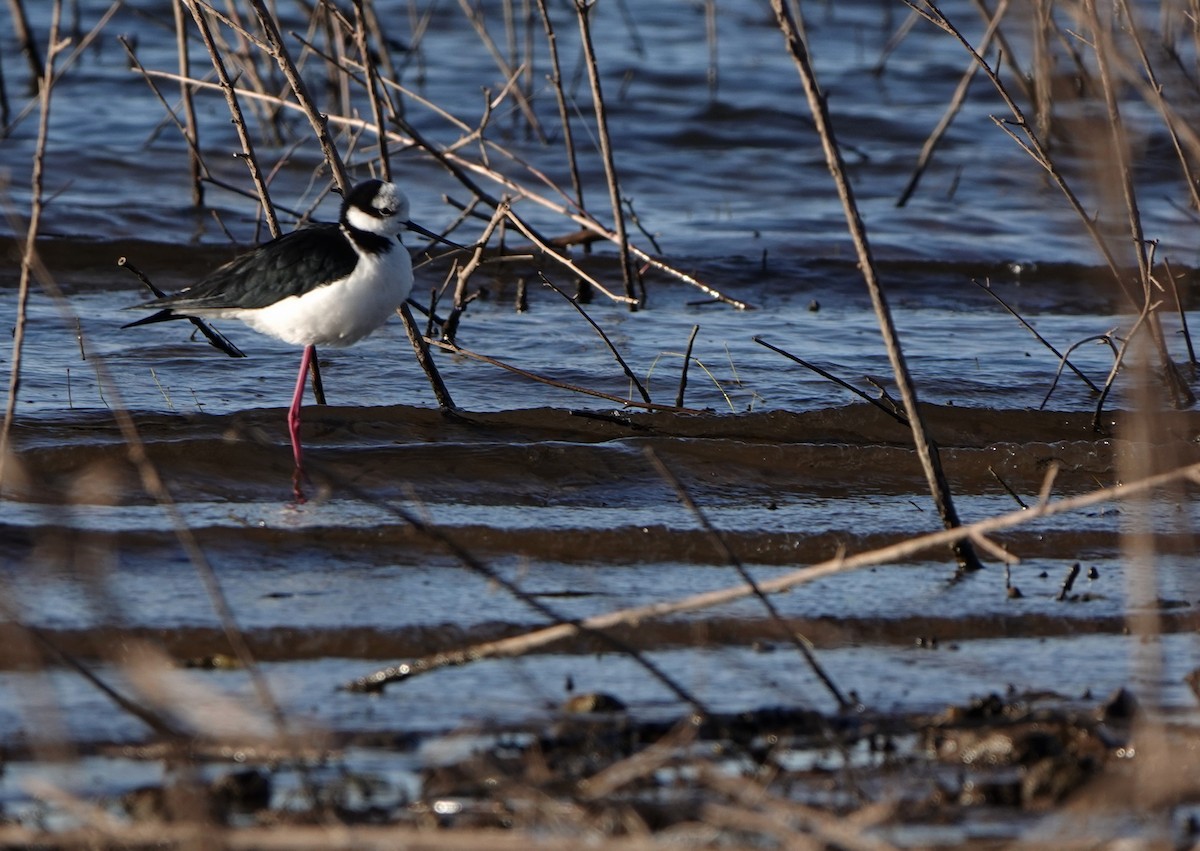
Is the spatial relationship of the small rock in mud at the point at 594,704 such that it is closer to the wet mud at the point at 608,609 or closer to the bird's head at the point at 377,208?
the wet mud at the point at 608,609

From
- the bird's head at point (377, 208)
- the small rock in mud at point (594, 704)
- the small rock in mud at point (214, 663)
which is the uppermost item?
the bird's head at point (377, 208)

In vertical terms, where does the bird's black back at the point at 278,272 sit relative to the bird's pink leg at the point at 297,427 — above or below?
above

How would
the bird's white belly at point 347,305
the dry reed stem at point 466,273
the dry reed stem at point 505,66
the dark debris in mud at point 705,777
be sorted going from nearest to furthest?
the dark debris in mud at point 705,777
the bird's white belly at point 347,305
the dry reed stem at point 466,273
the dry reed stem at point 505,66

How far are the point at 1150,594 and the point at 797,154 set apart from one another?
9.90 meters

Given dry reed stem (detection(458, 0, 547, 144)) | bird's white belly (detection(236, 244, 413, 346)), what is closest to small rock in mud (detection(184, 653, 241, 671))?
bird's white belly (detection(236, 244, 413, 346))

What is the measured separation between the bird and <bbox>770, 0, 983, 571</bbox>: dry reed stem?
1784mm

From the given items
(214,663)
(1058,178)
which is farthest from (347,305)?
(1058,178)

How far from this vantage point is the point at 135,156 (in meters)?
11.6

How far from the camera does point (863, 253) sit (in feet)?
14.0

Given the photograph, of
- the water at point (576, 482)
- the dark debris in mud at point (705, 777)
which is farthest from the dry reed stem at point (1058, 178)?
the dark debris in mud at point (705, 777)

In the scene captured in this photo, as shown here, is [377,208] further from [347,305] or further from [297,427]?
[297,427]

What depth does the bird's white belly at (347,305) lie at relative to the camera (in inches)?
218

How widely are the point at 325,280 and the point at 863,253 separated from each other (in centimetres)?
208

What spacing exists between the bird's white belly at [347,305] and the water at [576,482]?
419 millimetres
